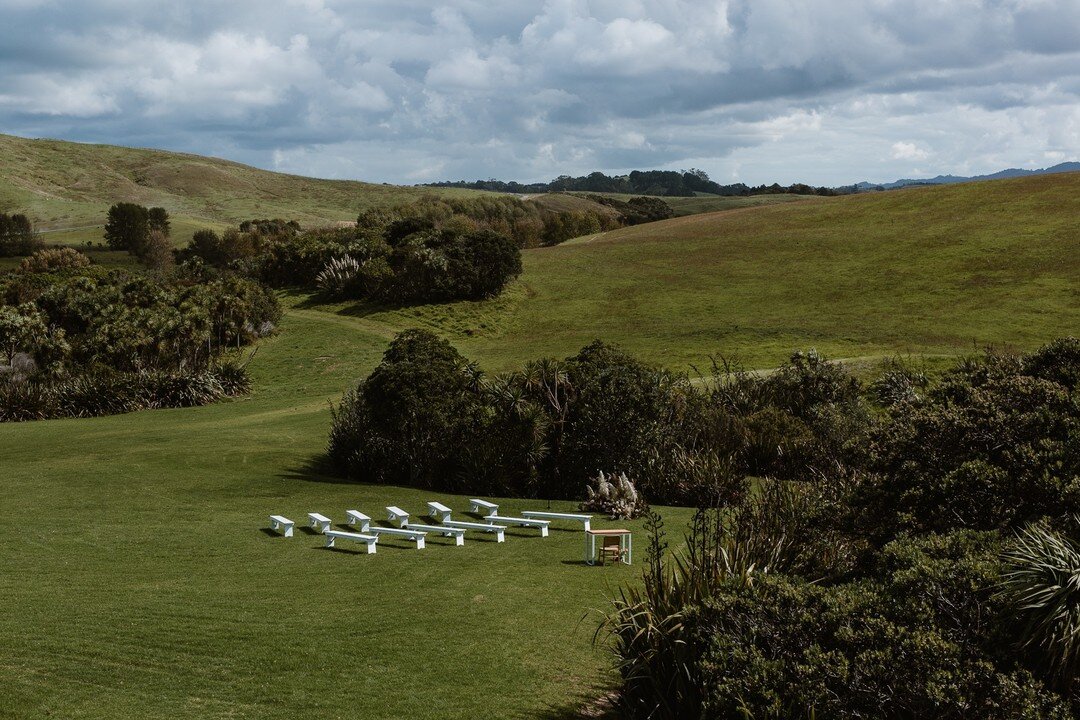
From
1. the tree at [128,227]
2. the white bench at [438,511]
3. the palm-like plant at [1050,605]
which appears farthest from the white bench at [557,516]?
the tree at [128,227]

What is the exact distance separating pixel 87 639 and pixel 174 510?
891 cm

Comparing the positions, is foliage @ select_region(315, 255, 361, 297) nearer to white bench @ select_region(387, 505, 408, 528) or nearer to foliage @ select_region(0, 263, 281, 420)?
foliage @ select_region(0, 263, 281, 420)

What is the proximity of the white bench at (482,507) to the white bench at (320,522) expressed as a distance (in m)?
3.28

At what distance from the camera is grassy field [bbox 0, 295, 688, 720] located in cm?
1059

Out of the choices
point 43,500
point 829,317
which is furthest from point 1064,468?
point 829,317

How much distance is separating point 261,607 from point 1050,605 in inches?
401

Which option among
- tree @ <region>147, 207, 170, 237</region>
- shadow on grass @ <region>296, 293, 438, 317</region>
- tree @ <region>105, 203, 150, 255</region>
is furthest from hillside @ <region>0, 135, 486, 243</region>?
shadow on grass @ <region>296, 293, 438, 317</region>

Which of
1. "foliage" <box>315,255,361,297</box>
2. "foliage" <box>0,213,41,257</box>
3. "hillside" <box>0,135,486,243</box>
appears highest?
"hillside" <box>0,135,486,243</box>

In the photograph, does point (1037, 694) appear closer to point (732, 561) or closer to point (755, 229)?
point (732, 561)

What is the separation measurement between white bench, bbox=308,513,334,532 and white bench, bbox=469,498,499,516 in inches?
129

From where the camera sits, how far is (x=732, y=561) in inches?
405

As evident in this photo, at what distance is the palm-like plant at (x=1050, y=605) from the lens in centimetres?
763

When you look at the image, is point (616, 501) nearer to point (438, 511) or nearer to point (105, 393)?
point (438, 511)

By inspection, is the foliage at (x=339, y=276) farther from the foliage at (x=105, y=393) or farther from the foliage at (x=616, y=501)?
the foliage at (x=616, y=501)
